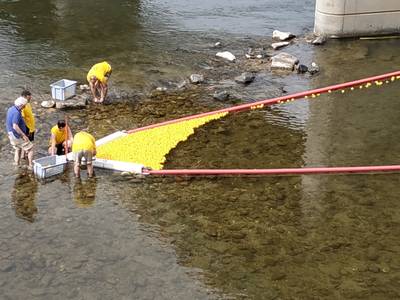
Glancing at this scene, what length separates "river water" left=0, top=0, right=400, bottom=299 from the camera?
29.7 ft

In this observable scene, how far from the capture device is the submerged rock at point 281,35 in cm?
2155

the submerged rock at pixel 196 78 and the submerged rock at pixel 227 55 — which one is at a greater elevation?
the submerged rock at pixel 227 55

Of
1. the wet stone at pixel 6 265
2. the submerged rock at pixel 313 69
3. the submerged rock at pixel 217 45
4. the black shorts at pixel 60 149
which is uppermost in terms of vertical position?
the submerged rock at pixel 217 45

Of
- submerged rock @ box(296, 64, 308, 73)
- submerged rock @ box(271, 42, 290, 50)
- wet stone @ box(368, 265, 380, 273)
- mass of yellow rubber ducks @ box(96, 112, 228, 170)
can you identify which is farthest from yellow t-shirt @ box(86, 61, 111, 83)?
wet stone @ box(368, 265, 380, 273)

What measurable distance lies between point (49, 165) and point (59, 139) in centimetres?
Answer: 73

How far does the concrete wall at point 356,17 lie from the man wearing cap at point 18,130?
1393 cm

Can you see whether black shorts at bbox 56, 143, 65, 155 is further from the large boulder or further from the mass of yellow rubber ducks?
the large boulder

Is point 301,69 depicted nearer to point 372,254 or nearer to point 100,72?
point 100,72

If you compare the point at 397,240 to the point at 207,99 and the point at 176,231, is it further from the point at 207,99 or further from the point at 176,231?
the point at 207,99

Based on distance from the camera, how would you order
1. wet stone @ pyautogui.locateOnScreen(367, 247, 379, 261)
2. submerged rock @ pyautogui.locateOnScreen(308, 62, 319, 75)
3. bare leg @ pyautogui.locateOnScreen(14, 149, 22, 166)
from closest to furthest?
1. wet stone @ pyautogui.locateOnScreen(367, 247, 379, 261)
2. bare leg @ pyautogui.locateOnScreen(14, 149, 22, 166)
3. submerged rock @ pyautogui.locateOnScreen(308, 62, 319, 75)

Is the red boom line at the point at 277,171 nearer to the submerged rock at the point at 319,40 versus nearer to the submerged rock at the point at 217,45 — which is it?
A: the submerged rock at the point at 217,45

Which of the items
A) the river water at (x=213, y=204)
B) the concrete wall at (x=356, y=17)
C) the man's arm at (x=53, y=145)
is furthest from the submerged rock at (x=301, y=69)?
the man's arm at (x=53, y=145)

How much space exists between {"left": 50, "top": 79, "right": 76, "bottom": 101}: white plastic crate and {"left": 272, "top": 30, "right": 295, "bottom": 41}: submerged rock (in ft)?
30.7

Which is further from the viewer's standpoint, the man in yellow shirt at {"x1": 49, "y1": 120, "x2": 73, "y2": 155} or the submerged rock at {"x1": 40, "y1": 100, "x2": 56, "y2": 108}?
the submerged rock at {"x1": 40, "y1": 100, "x2": 56, "y2": 108}
